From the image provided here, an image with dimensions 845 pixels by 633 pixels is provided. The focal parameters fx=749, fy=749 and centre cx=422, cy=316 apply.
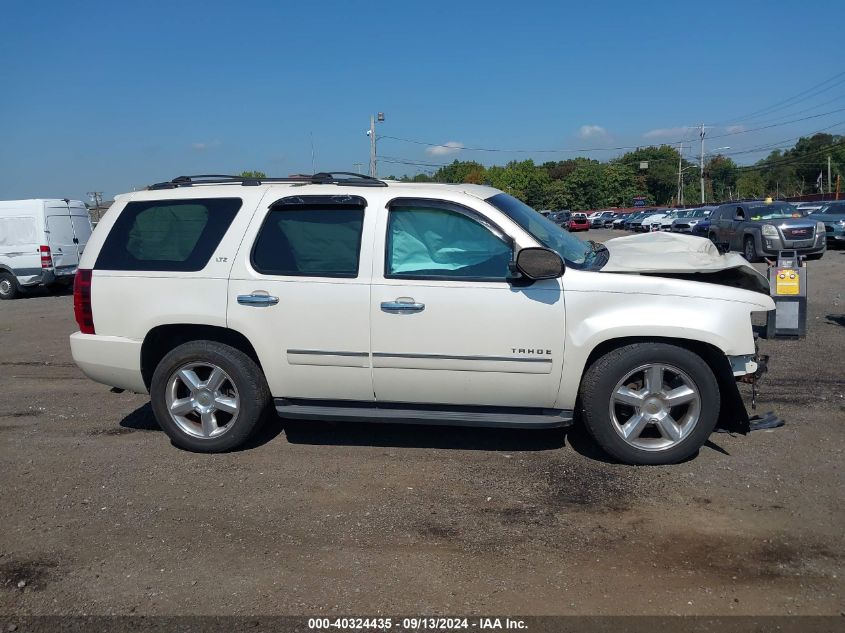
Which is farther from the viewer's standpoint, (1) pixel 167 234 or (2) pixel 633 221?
(2) pixel 633 221

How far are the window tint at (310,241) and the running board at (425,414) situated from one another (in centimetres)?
92

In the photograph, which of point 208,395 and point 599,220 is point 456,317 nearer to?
point 208,395

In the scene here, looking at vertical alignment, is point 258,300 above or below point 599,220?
below

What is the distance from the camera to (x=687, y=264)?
509cm

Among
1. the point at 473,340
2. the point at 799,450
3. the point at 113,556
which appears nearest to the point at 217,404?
the point at 113,556

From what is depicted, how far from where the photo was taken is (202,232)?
5.34 metres

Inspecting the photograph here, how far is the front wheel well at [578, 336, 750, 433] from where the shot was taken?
4824 mm

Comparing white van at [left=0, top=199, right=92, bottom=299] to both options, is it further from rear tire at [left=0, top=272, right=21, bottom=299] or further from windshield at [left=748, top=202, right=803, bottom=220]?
windshield at [left=748, top=202, right=803, bottom=220]

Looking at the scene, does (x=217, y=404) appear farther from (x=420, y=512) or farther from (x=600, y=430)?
(x=600, y=430)

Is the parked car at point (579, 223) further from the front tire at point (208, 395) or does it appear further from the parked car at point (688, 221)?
the front tire at point (208, 395)

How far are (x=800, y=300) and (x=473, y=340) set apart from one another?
196 inches

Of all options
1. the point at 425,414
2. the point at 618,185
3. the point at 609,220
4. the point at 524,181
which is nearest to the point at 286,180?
the point at 425,414

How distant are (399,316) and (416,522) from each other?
1335 mm

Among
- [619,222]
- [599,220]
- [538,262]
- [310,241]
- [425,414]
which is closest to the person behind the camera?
[538,262]
